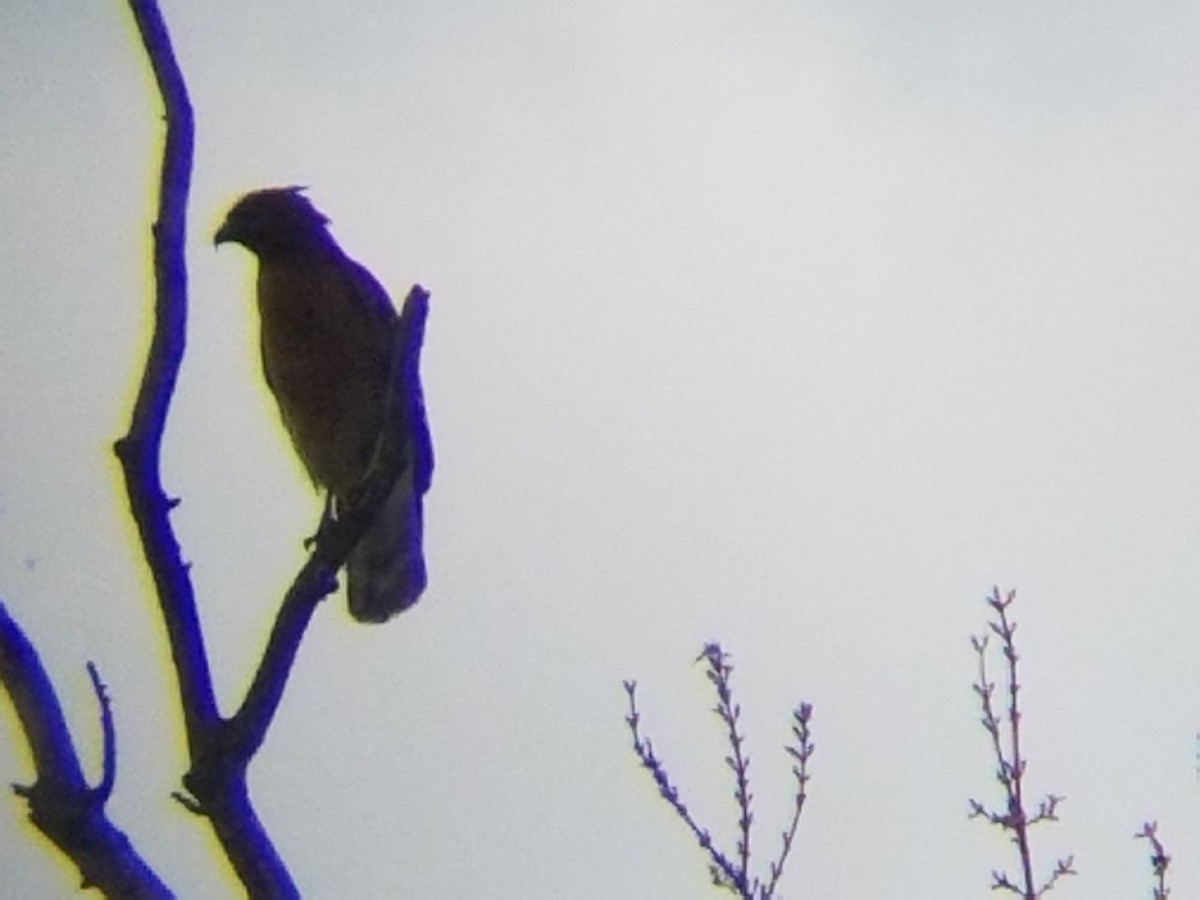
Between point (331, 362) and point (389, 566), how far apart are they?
49 centimetres

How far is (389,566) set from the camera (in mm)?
3115

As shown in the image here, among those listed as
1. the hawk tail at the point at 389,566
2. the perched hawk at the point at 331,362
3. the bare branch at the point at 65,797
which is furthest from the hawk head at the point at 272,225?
the bare branch at the point at 65,797

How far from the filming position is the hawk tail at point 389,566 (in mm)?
3086

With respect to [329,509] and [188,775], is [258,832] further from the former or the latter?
[329,509]

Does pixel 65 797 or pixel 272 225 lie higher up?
pixel 272 225

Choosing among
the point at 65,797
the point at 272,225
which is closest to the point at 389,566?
the point at 272,225

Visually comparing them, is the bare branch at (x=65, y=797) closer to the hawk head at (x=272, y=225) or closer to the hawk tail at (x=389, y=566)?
the hawk tail at (x=389, y=566)

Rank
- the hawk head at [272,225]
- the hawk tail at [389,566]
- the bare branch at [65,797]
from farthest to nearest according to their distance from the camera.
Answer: the hawk head at [272,225] → the hawk tail at [389,566] → the bare branch at [65,797]

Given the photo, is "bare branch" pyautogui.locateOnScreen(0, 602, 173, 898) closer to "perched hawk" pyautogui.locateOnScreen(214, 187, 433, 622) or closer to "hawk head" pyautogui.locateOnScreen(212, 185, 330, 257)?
"perched hawk" pyautogui.locateOnScreen(214, 187, 433, 622)

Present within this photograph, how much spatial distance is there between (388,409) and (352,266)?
180 centimetres

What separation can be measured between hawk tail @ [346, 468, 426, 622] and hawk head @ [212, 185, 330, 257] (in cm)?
76

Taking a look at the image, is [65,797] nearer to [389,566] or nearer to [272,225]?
[389,566]

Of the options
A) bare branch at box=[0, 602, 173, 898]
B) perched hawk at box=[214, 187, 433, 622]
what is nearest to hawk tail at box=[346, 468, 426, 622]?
perched hawk at box=[214, 187, 433, 622]

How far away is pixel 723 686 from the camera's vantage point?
8.78ft
